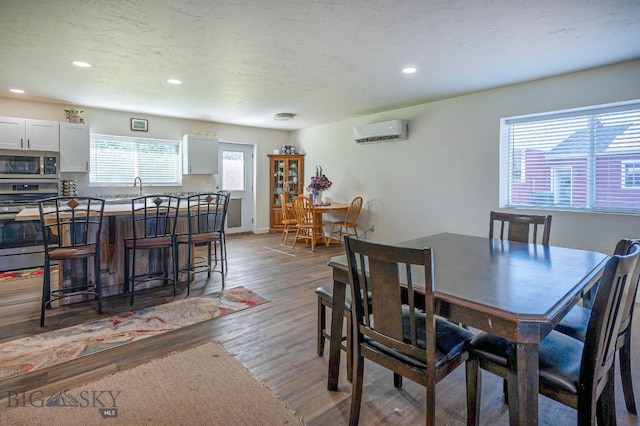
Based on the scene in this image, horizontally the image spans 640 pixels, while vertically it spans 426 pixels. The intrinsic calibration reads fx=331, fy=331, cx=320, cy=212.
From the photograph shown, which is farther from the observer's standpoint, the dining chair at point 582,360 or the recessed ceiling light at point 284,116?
the recessed ceiling light at point 284,116

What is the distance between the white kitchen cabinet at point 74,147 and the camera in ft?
16.0

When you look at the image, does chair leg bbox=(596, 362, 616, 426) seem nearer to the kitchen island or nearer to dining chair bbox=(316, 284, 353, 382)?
dining chair bbox=(316, 284, 353, 382)

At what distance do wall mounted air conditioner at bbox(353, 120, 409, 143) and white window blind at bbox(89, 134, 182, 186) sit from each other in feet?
11.3

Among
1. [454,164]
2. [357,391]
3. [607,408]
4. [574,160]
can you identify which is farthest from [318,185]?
[607,408]

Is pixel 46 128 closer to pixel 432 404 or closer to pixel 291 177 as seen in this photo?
pixel 291 177

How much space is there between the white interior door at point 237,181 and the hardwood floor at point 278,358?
11.3 feet

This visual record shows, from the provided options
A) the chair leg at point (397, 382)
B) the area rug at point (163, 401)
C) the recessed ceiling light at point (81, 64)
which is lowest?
the area rug at point (163, 401)

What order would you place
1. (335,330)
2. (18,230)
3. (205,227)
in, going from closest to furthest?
(335,330), (205,227), (18,230)

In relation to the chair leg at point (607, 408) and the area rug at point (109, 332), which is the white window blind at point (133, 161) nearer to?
the area rug at point (109, 332)

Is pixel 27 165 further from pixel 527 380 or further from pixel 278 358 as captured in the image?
pixel 527 380

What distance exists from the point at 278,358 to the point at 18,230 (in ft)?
14.1

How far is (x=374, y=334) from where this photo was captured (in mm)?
1450

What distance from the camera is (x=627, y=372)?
5.49 ft

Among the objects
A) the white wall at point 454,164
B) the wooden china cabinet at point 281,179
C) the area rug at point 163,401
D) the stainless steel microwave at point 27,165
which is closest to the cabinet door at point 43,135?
the stainless steel microwave at point 27,165
